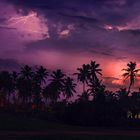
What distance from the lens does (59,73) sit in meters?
112

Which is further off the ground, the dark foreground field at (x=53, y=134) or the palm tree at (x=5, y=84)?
the palm tree at (x=5, y=84)

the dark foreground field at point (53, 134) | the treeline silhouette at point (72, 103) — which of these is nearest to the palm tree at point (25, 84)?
the treeline silhouette at point (72, 103)

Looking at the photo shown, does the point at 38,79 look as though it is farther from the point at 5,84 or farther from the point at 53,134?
the point at 53,134

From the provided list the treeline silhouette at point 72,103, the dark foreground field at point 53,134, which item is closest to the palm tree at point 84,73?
the treeline silhouette at point 72,103

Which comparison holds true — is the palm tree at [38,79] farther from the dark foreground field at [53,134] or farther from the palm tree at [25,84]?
the dark foreground field at [53,134]

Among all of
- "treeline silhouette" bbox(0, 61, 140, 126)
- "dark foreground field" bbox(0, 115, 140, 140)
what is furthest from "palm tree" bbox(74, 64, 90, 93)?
"dark foreground field" bbox(0, 115, 140, 140)

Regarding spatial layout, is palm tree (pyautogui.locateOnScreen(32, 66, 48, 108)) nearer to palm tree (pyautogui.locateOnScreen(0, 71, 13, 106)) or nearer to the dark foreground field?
palm tree (pyautogui.locateOnScreen(0, 71, 13, 106))

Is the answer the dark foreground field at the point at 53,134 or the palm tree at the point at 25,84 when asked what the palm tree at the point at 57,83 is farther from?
the dark foreground field at the point at 53,134

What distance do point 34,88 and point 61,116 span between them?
36.4 metres

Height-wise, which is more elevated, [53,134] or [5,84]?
[5,84]

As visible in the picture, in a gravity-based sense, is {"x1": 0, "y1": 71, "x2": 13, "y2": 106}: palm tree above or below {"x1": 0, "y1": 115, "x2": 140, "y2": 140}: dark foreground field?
above

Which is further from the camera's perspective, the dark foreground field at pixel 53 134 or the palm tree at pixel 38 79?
the palm tree at pixel 38 79

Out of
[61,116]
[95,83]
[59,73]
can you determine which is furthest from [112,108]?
[59,73]

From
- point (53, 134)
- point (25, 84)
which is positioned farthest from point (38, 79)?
point (53, 134)
